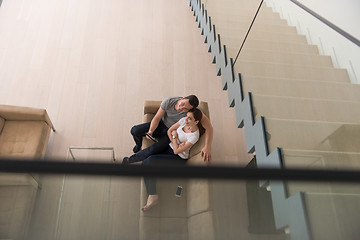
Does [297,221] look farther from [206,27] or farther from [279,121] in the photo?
[206,27]

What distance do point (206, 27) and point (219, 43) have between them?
1074 millimetres

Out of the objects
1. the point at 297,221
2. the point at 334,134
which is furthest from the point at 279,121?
the point at 297,221

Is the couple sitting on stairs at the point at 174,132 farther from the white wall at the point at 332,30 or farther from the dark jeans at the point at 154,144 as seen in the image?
the white wall at the point at 332,30

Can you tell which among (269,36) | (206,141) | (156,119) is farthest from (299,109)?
(156,119)

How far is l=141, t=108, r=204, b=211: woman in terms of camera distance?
3031 millimetres

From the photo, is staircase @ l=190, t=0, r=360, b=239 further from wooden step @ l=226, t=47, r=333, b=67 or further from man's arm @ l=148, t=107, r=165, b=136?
man's arm @ l=148, t=107, r=165, b=136

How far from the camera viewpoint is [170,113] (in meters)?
3.29

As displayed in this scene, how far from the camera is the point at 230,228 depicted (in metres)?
1.08

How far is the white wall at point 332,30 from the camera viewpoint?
6.22 feet

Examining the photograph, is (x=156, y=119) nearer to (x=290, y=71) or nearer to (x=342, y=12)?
(x=290, y=71)

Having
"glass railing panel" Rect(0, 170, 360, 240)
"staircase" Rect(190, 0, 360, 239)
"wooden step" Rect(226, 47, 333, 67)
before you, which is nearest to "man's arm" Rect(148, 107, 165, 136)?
"staircase" Rect(190, 0, 360, 239)

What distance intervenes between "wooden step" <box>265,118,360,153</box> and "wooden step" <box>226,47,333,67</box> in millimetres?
495

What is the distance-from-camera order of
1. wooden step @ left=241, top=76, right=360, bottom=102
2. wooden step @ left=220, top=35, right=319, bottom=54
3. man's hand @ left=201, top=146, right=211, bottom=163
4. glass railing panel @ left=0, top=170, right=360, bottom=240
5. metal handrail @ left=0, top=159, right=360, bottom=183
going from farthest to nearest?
man's hand @ left=201, top=146, right=211, bottom=163 → wooden step @ left=220, top=35, right=319, bottom=54 → wooden step @ left=241, top=76, right=360, bottom=102 → glass railing panel @ left=0, top=170, right=360, bottom=240 → metal handrail @ left=0, top=159, right=360, bottom=183

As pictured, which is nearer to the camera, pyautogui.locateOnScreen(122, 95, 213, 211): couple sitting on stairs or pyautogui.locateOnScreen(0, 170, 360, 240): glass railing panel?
pyautogui.locateOnScreen(0, 170, 360, 240): glass railing panel
